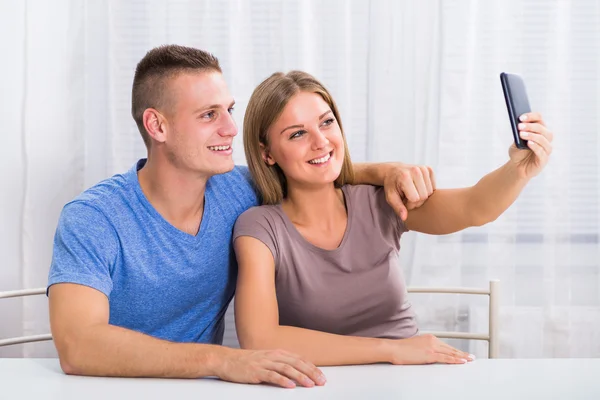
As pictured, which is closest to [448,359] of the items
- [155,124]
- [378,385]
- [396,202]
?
[378,385]

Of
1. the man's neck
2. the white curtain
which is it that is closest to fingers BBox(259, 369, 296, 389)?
the man's neck

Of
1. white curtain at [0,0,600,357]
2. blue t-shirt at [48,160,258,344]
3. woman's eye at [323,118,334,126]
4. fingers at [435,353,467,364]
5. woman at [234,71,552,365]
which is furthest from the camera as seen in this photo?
white curtain at [0,0,600,357]

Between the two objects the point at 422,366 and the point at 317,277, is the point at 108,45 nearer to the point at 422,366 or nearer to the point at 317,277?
the point at 317,277

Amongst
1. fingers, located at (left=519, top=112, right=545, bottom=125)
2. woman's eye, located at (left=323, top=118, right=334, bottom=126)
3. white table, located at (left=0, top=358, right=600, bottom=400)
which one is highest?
woman's eye, located at (left=323, top=118, right=334, bottom=126)

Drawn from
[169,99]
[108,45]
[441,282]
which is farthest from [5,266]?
[441,282]

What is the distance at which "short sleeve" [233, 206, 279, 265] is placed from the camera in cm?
160

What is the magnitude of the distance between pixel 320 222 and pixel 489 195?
42cm

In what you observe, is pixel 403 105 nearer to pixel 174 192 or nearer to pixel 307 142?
pixel 307 142

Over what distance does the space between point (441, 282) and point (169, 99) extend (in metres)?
1.06

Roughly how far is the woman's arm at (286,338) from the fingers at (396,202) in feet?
1.04

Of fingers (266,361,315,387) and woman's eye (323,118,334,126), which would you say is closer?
fingers (266,361,315,387)

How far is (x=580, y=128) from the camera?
2.18 m

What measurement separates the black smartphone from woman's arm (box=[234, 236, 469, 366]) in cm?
44

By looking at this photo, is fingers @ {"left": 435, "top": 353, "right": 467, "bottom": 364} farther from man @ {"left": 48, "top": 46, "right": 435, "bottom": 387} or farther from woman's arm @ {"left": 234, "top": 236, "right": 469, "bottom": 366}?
man @ {"left": 48, "top": 46, "right": 435, "bottom": 387}
